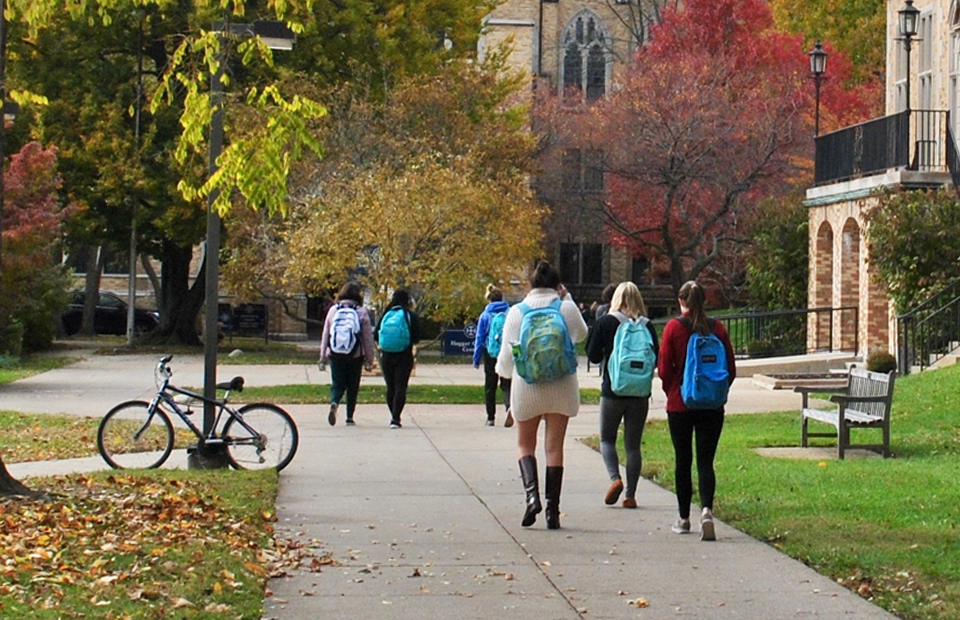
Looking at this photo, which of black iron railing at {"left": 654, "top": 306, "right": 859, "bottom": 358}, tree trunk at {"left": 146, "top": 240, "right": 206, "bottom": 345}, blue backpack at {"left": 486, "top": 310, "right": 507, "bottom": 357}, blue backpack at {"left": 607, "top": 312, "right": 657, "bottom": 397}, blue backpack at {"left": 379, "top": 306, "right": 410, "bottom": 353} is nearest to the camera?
blue backpack at {"left": 607, "top": 312, "right": 657, "bottom": 397}

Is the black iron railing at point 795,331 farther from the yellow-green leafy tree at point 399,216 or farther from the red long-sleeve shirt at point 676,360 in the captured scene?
the red long-sleeve shirt at point 676,360

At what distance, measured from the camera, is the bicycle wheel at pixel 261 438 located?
14.3m

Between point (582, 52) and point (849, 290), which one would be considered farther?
point (582, 52)

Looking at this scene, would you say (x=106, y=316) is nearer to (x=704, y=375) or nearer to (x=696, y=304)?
(x=696, y=304)

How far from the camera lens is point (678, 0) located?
58.2 metres

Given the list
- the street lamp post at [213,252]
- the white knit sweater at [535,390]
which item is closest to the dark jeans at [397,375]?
the street lamp post at [213,252]

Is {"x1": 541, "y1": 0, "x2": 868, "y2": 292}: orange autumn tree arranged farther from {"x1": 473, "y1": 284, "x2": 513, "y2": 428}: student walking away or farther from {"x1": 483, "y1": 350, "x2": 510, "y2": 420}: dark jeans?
{"x1": 483, "y1": 350, "x2": 510, "y2": 420}: dark jeans

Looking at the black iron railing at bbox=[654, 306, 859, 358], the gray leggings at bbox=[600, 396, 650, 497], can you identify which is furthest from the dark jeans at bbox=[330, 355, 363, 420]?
the black iron railing at bbox=[654, 306, 859, 358]

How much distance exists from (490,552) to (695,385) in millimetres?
1761

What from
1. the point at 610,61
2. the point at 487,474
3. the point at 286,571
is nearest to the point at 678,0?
the point at 610,61

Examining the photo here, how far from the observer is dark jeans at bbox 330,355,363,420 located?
763 inches

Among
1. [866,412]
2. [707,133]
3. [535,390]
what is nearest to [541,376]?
[535,390]

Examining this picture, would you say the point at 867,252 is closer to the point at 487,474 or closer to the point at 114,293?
the point at 487,474

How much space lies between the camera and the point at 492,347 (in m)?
18.7
